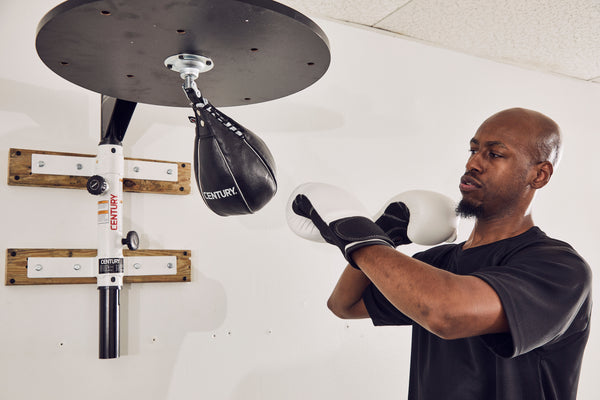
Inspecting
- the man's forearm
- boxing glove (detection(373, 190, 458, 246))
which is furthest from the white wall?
boxing glove (detection(373, 190, 458, 246))

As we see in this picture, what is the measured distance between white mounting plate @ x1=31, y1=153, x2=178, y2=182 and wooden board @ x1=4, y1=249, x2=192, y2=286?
275 mm

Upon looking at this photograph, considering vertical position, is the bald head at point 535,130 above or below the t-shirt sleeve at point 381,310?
above

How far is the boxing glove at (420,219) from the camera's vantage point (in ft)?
5.66

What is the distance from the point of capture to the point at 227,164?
133cm

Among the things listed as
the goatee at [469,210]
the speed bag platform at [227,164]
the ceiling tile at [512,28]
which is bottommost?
the goatee at [469,210]

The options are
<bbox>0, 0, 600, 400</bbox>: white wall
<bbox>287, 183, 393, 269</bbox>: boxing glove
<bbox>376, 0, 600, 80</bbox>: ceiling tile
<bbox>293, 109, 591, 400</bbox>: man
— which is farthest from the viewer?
<bbox>376, 0, 600, 80</bbox>: ceiling tile

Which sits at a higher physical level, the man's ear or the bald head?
the bald head

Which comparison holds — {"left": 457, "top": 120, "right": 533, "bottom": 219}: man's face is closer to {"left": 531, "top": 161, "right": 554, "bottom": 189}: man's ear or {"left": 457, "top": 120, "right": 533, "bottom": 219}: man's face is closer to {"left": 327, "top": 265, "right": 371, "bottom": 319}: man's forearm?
{"left": 531, "top": 161, "right": 554, "bottom": 189}: man's ear

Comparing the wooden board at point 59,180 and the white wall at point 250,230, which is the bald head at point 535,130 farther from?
the wooden board at point 59,180

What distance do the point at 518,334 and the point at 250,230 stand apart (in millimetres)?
1331

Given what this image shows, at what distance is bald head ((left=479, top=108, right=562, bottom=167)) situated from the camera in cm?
172

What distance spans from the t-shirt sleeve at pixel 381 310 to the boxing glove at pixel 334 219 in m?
0.39

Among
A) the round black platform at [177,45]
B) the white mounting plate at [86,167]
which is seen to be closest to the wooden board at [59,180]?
the white mounting plate at [86,167]

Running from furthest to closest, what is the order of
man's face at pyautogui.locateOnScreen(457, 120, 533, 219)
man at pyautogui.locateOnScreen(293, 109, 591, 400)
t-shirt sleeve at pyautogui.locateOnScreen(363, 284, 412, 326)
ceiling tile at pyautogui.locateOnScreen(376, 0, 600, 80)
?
ceiling tile at pyautogui.locateOnScreen(376, 0, 600, 80) < t-shirt sleeve at pyautogui.locateOnScreen(363, 284, 412, 326) < man's face at pyautogui.locateOnScreen(457, 120, 533, 219) < man at pyautogui.locateOnScreen(293, 109, 591, 400)
